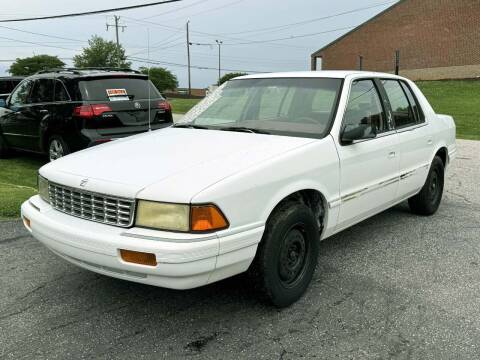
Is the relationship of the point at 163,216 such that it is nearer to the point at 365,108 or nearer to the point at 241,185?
the point at 241,185

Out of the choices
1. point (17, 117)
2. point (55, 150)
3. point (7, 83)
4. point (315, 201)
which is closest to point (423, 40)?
point (7, 83)

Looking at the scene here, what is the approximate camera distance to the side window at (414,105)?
5324 mm

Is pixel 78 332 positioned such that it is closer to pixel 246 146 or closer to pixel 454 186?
pixel 246 146

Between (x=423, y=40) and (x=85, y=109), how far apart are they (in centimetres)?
4493

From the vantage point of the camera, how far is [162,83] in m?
67.0

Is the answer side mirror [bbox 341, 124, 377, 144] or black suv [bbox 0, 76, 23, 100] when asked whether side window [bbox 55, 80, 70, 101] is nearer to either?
side mirror [bbox 341, 124, 377, 144]

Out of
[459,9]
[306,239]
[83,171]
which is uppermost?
[459,9]

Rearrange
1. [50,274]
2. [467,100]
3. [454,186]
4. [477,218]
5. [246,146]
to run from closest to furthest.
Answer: [246,146], [50,274], [477,218], [454,186], [467,100]

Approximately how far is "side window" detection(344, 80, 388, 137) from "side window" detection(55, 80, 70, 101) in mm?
4727

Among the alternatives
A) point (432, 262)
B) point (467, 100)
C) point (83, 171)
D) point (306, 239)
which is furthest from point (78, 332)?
point (467, 100)

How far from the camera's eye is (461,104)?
23.9 metres

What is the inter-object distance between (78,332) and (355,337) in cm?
170

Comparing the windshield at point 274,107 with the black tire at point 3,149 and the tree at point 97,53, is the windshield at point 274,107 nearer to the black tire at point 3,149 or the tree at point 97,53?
the black tire at point 3,149

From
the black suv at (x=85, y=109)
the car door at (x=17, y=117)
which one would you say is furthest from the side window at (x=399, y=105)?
the car door at (x=17, y=117)
